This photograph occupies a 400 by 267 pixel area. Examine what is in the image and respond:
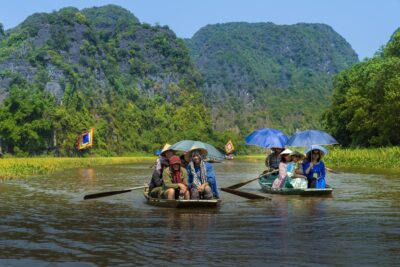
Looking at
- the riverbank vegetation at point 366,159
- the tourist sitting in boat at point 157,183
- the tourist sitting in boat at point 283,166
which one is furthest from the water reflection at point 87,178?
the riverbank vegetation at point 366,159

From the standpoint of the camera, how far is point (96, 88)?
12119cm

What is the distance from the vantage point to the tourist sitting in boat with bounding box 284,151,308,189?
17.3 metres

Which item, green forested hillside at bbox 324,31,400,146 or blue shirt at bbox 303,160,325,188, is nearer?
blue shirt at bbox 303,160,325,188

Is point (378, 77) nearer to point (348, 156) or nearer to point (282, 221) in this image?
point (348, 156)

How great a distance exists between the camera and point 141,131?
109 m

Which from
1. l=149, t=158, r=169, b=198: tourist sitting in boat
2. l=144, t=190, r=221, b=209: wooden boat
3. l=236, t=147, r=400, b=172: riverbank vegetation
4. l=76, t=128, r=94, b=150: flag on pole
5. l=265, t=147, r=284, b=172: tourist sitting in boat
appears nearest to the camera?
l=144, t=190, r=221, b=209: wooden boat

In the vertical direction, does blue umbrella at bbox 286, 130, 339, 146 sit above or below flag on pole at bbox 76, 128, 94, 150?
below

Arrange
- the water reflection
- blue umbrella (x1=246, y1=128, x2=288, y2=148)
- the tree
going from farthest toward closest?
the tree
the water reflection
blue umbrella (x1=246, y1=128, x2=288, y2=148)

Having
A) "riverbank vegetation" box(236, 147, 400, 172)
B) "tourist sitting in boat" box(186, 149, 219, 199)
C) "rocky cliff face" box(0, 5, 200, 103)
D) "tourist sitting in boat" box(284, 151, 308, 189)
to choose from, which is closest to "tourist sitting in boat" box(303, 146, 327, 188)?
"tourist sitting in boat" box(284, 151, 308, 189)

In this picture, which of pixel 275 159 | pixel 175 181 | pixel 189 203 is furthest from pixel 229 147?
pixel 189 203

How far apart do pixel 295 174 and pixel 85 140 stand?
62187mm

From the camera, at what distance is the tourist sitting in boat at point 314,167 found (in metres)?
17.2

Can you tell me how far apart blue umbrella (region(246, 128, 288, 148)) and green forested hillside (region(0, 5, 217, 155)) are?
54698 millimetres

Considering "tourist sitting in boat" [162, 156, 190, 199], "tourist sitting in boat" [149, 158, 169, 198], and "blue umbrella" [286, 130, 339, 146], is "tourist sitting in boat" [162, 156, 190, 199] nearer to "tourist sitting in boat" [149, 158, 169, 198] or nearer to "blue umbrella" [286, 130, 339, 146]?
"tourist sitting in boat" [149, 158, 169, 198]
